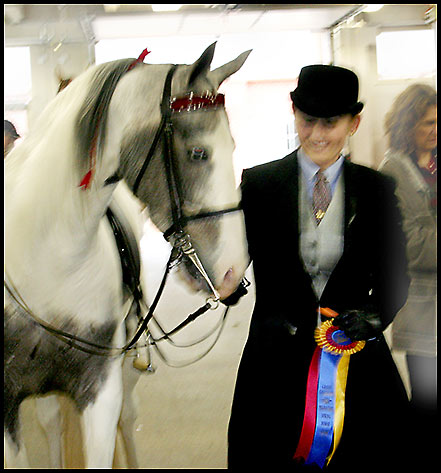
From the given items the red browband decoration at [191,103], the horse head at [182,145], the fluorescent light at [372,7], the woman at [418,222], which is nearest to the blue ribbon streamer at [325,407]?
the woman at [418,222]

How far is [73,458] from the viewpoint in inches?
56.1

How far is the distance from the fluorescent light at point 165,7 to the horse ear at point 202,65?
28 cm

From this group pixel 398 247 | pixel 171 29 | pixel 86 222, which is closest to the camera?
pixel 86 222

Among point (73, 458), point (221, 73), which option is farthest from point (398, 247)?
point (73, 458)

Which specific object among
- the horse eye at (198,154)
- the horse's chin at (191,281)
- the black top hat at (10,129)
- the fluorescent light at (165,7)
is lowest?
the horse's chin at (191,281)

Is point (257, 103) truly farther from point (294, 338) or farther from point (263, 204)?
point (294, 338)

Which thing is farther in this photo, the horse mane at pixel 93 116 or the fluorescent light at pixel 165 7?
the fluorescent light at pixel 165 7

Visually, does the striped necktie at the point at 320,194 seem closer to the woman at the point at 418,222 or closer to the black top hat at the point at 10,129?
the woman at the point at 418,222

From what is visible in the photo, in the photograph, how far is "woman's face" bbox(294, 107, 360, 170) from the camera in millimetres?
1369

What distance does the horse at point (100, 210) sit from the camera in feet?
3.84

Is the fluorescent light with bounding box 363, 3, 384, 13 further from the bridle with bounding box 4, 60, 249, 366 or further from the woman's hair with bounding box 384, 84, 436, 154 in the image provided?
the bridle with bounding box 4, 60, 249, 366

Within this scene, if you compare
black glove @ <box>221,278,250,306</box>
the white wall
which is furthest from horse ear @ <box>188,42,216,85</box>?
black glove @ <box>221,278,250,306</box>

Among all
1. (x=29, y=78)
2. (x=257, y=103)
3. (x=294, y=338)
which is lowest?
(x=294, y=338)

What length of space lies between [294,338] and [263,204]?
15.0 inches
